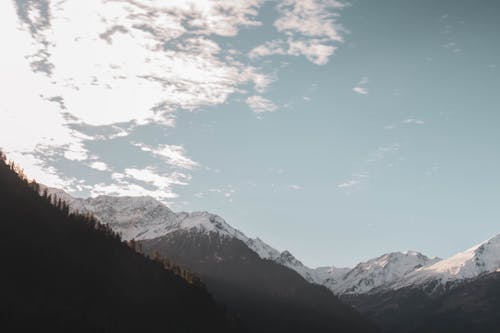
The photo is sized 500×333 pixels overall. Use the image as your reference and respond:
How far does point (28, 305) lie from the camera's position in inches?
7859

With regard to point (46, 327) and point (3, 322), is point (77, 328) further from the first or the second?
point (3, 322)

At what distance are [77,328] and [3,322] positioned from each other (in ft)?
85.2

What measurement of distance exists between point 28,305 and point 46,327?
13955 millimetres

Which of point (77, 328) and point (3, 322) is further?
point (77, 328)

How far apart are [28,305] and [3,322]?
18053mm

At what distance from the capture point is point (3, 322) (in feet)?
596

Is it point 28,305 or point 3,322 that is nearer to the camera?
point 3,322

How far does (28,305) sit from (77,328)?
18.5 metres

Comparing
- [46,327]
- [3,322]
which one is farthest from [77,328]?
[3,322]

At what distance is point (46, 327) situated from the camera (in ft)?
625
